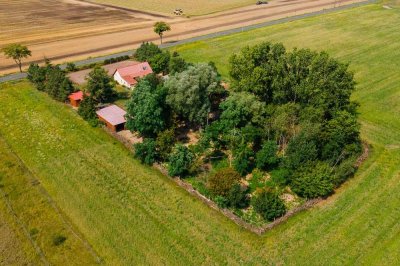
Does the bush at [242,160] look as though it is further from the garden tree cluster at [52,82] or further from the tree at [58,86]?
the garden tree cluster at [52,82]

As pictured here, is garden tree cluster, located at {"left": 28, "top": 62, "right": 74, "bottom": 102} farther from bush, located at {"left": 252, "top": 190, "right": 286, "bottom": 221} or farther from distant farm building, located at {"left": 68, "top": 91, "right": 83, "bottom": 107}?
bush, located at {"left": 252, "top": 190, "right": 286, "bottom": 221}

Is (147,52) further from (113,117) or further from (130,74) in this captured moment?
(113,117)

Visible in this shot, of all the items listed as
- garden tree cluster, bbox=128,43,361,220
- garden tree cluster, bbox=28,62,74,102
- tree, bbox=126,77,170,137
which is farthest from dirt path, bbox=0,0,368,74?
garden tree cluster, bbox=128,43,361,220

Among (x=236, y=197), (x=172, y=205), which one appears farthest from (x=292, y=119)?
(x=172, y=205)

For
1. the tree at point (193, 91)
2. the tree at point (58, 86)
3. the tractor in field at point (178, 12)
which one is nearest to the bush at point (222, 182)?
the tree at point (193, 91)

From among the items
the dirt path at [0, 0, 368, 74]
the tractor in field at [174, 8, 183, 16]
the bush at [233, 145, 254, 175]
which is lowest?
the bush at [233, 145, 254, 175]

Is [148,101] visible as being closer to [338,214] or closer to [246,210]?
[246,210]
